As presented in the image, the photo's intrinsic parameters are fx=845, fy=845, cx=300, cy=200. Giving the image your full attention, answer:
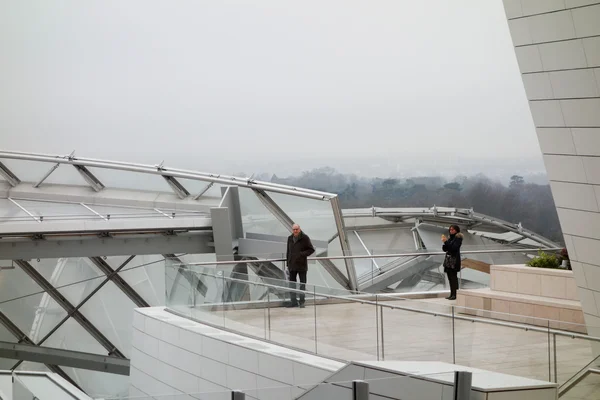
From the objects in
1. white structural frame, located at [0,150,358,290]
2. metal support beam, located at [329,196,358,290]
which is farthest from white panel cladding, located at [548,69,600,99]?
white structural frame, located at [0,150,358,290]

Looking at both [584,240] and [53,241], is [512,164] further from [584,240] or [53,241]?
[584,240]

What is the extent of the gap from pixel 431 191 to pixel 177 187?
144 ft

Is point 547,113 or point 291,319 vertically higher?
point 547,113

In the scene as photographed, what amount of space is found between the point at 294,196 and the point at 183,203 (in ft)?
11.9

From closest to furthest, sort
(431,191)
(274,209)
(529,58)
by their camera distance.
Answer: (529,58) < (274,209) < (431,191)

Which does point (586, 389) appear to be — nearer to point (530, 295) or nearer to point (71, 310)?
point (530, 295)

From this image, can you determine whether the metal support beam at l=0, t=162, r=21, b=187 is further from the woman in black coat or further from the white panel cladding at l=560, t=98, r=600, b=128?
the white panel cladding at l=560, t=98, r=600, b=128

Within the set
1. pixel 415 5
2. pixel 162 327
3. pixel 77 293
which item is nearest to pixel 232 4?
pixel 415 5

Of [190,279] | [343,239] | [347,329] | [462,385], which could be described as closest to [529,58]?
[347,329]

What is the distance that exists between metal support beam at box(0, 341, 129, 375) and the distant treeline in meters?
36.7

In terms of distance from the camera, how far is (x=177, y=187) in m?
25.3

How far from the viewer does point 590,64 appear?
10211 millimetres

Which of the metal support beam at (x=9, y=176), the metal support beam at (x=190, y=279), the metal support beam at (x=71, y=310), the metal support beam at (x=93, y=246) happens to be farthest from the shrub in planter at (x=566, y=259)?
the metal support beam at (x=9, y=176)

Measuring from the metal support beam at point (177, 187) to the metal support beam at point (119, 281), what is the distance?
3.21 metres
